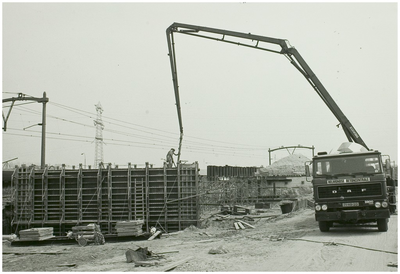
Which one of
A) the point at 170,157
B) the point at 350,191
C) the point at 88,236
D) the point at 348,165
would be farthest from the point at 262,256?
the point at 170,157

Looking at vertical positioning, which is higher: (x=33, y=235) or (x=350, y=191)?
(x=350, y=191)

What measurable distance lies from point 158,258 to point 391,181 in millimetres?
10182

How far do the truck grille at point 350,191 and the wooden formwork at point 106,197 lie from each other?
27.6ft

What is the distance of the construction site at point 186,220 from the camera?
10.6m

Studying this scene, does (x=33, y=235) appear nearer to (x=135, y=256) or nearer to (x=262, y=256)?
(x=135, y=256)

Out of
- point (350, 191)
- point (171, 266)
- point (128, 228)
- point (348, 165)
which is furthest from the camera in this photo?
point (128, 228)

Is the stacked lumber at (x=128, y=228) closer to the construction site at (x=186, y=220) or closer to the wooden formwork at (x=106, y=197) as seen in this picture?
the construction site at (x=186, y=220)

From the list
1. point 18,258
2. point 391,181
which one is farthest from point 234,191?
point 18,258

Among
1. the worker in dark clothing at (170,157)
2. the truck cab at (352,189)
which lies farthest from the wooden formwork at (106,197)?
the truck cab at (352,189)

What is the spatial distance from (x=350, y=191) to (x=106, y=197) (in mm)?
13342

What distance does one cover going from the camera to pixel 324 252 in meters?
10.7

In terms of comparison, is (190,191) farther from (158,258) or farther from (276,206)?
(276,206)

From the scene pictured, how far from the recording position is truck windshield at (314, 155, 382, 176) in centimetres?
1395

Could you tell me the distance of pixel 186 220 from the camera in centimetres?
2108
